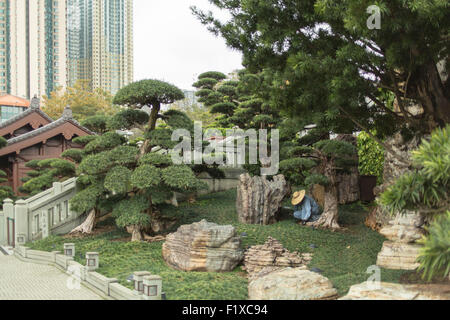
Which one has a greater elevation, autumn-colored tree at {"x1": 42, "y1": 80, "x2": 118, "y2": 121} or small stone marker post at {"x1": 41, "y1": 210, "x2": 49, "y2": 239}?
autumn-colored tree at {"x1": 42, "y1": 80, "x2": 118, "y2": 121}

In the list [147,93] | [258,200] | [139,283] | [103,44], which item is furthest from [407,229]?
[103,44]

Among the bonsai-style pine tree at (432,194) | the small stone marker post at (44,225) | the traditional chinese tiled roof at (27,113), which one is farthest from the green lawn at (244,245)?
the traditional chinese tiled roof at (27,113)

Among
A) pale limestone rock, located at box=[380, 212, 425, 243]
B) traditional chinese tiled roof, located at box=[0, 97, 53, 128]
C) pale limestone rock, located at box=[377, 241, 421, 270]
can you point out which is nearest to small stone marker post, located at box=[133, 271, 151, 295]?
pale limestone rock, located at box=[377, 241, 421, 270]

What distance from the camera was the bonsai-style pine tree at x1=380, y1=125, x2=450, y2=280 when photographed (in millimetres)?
3326

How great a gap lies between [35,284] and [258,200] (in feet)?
16.7

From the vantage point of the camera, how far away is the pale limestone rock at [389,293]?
427 centimetres

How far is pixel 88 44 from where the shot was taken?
51.4 m

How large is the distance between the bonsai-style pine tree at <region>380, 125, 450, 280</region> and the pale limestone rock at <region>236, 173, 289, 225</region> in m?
5.85

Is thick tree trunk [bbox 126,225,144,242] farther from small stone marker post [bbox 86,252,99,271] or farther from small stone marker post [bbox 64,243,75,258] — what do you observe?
small stone marker post [bbox 86,252,99,271]

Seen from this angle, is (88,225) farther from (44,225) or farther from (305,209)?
(305,209)

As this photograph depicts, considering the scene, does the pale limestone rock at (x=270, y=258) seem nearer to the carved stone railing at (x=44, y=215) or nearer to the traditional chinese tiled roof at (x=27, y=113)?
the carved stone railing at (x=44, y=215)

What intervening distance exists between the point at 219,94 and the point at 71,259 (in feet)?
35.3

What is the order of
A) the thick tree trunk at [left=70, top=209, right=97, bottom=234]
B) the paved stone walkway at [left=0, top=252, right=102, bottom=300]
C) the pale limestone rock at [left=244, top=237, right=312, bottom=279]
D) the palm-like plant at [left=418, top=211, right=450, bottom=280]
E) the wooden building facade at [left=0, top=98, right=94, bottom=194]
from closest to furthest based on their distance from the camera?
the palm-like plant at [left=418, top=211, right=450, bottom=280], the paved stone walkway at [left=0, top=252, right=102, bottom=300], the pale limestone rock at [left=244, top=237, right=312, bottom=279], the thick tree trunk at [left=70, top=209, right=97, bottom=234], the wooden building facade at [left=0, top=98, right=94, bottom=194]
